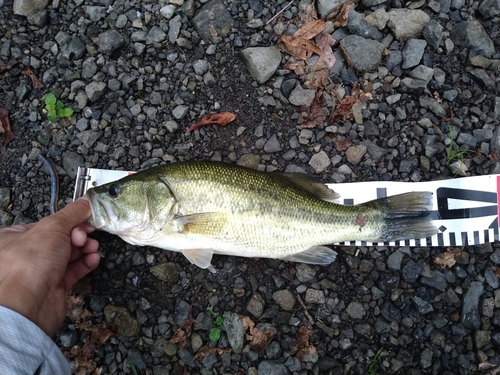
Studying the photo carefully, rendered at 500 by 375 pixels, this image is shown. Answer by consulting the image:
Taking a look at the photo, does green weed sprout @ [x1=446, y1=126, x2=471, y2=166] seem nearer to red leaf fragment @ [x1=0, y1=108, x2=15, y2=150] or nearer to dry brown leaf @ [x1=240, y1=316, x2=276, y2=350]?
dry brown leaf @ [x1=240, y1=316, x2=276, y2=350]

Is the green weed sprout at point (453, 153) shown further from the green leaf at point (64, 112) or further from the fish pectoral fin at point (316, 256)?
the green leaf at point (64, 112)

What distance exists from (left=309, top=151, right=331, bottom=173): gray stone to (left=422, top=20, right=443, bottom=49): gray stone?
70.7 inches

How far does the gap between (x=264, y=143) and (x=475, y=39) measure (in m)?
2.66

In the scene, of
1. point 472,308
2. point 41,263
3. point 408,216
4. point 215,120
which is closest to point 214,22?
point 215,120

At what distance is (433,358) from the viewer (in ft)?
12.9

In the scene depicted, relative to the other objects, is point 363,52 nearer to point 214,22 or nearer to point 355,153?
point 355,153

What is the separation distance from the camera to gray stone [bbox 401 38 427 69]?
4.41m

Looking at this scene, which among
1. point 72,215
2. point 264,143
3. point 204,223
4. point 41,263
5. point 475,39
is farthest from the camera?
point 475,39

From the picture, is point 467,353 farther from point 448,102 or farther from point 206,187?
point 206,187

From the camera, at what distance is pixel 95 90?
446 centimetres

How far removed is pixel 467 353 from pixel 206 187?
3.09 m

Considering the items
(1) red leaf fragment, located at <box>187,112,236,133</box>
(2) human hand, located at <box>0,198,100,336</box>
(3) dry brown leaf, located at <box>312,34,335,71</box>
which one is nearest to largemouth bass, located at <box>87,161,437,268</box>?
(2) human hand, located at <box>0,198,100,336</box>

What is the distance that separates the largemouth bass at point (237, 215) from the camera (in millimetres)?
3631

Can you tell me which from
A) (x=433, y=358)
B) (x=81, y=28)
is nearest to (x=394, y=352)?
(x=433, y=358)
